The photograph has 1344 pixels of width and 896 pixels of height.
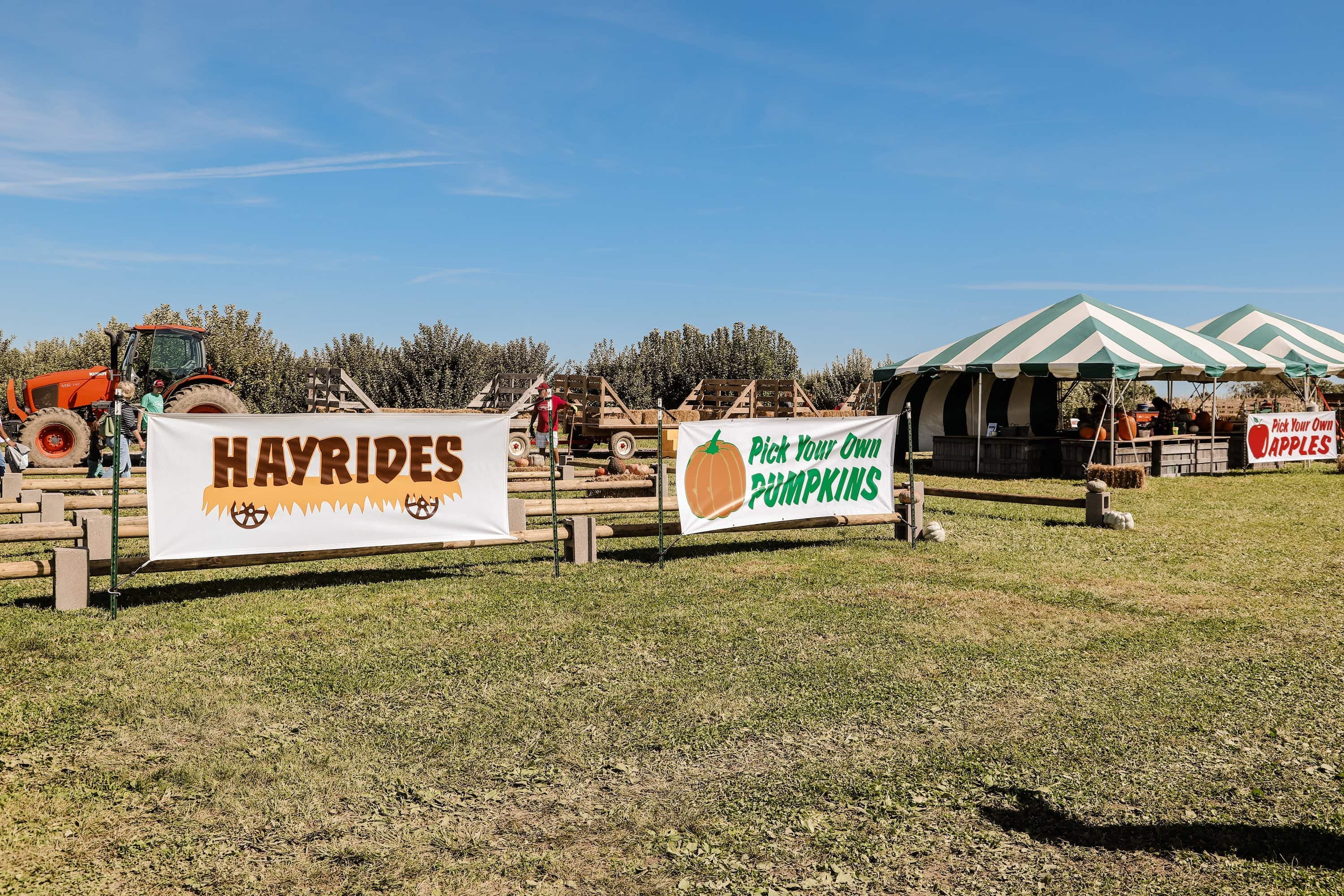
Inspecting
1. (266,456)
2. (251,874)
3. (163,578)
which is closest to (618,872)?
(251,874)

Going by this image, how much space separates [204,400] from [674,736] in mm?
18455

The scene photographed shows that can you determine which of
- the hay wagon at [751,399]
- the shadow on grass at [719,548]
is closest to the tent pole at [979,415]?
the hay wagon at [751,399]

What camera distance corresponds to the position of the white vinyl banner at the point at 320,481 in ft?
25.8

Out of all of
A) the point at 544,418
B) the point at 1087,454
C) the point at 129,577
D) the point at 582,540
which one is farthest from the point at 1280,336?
the point at 129,577

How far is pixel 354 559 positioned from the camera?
397 inches

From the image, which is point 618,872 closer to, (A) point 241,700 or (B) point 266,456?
(A) point 241,700

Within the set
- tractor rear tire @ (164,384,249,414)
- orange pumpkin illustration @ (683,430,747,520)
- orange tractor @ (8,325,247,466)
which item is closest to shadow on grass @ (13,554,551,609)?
orange pumpkin illustration @ (683,430,747,520)

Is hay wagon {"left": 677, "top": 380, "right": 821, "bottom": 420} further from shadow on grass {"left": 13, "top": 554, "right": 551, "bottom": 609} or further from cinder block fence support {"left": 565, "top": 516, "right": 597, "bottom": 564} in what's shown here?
shadow on grass {"left": 13, "top": 554, "right": 551, "bottom": 609}

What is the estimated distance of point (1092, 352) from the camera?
2077cm

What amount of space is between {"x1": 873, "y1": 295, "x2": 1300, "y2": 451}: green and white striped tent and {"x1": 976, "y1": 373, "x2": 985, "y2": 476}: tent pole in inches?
2.0

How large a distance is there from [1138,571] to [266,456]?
865 cm

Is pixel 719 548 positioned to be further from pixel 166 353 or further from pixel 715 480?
pixel 166 353

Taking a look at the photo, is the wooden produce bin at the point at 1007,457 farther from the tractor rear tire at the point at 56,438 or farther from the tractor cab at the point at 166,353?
the tractor rear tire at the point at 56,438

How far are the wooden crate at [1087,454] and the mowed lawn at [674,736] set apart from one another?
1230cm
